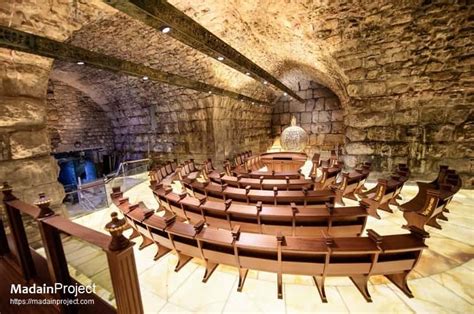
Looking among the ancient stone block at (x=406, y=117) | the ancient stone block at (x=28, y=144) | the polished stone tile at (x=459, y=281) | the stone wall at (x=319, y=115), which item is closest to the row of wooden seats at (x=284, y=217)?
the polished stone tile at (x=459, y=281)

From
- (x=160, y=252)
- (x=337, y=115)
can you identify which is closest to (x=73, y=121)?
(x=160, y=252)

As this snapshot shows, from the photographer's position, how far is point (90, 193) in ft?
21.2

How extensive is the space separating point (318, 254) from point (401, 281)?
3.25ft

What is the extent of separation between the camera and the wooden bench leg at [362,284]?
1896mm

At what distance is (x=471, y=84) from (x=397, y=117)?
1.53 m

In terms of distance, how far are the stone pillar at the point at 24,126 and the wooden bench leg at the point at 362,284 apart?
15.2 feet

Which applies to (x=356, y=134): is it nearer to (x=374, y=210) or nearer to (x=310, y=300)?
(x=374, y=210)

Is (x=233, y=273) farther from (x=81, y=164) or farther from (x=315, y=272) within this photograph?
(x=81, y=164)

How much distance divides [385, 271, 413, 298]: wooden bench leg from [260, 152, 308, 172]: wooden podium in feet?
16.5

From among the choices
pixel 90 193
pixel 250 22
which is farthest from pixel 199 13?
pixel 90 193

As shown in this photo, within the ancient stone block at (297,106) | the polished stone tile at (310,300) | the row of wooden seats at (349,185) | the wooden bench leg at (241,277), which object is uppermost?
the ancient stone block at (297,106)

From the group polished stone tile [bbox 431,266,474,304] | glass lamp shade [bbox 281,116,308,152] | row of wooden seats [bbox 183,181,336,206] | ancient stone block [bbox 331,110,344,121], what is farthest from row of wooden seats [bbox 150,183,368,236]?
ancient stone block [bbox 331,110,344,121]

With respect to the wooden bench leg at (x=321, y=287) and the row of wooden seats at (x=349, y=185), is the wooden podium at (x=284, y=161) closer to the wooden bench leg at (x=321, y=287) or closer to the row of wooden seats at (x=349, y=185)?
the row of wooden seats at (x=349, y=185)

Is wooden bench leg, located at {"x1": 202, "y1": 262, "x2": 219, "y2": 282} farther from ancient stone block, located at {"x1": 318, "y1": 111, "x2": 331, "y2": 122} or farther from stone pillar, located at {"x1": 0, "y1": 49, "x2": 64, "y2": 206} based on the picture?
ancient stone block, located at {"x1": 318, "y1": 111, "x2": 331, "y2": 122}
